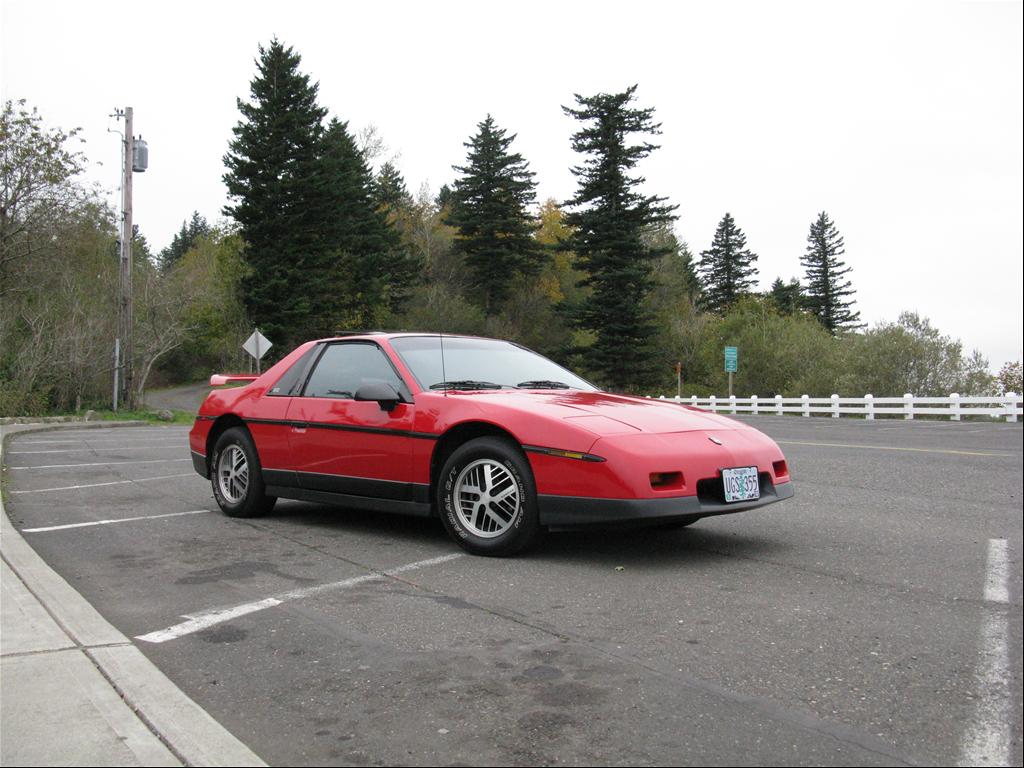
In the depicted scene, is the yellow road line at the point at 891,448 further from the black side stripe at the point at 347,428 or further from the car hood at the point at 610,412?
the black side stripe at the point at 347,428

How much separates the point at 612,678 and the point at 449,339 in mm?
3843

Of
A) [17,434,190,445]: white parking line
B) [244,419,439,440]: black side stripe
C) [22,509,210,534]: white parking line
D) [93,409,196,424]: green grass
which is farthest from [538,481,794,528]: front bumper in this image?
[93,409,196,424]: green grass

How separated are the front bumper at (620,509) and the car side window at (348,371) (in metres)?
1.64

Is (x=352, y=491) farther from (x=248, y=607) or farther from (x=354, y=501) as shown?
(x=248, y=607)

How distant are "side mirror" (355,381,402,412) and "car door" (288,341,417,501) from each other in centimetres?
5

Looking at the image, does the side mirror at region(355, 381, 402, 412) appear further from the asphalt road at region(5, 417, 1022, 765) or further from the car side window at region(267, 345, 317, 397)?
the car side window at region(267, 345, 317, 397)

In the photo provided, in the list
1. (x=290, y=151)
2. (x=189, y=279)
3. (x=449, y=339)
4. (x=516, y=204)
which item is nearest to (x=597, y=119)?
(x=516, y=204)

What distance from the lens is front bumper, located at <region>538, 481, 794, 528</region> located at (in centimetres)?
471

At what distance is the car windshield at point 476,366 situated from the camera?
6.04 meters

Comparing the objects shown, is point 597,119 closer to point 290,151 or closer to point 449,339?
point 290,151

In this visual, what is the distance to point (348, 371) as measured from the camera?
6.52 metres

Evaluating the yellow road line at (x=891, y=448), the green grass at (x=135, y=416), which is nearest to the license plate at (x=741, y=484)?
the yellow road line at (x=891, y=448)

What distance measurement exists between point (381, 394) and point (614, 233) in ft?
143

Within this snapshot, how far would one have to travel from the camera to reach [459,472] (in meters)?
5.39
